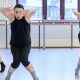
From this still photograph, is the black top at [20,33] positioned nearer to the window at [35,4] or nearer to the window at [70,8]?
the window at [35,4]

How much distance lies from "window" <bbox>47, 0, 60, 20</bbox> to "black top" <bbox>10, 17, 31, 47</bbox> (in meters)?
6.30

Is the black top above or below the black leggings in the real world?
above

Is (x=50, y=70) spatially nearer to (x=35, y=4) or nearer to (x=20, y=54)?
(x=20, y=54)

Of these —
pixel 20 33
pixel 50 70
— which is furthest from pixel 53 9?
pixel 20 33

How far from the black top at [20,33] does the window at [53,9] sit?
6.30 metres

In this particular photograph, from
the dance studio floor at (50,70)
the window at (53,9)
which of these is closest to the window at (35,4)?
the window at (53,9)

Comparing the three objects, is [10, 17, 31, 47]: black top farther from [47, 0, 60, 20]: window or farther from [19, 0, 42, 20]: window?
[47, 0, 60, 20]: window

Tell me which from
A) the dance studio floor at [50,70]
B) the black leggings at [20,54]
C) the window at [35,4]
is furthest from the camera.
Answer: the window at [35,4]

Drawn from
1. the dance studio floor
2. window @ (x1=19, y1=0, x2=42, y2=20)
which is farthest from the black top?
window @ (x1=19, y1=0, x2=42, y2=20)

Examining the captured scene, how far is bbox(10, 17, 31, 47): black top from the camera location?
4.38 meters

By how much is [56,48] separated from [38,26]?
3.43ft

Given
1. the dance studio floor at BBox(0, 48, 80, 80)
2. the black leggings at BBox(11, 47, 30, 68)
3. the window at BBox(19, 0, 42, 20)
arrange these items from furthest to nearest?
the window at BBox(19, 0, 42, 20), the dance studio floor at BBox(0, 48, 80, 80), the black leggings at BBox(11, 47, 30, 68)

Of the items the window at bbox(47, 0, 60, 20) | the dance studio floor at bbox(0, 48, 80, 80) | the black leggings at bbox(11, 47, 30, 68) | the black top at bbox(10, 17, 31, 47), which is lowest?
the dance studio floor at bbox(0, 48, 80, 80)

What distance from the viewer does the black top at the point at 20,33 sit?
4.38 meters
